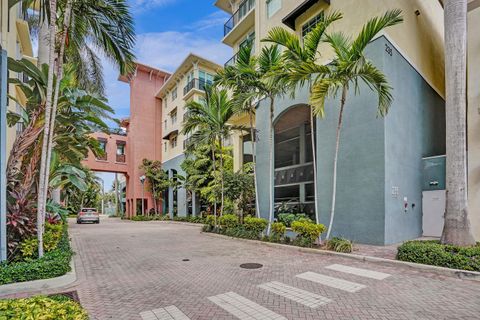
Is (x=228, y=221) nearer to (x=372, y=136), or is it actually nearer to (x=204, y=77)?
(x=372, y=136)

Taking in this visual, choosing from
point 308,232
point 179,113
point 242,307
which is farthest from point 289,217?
point 179,113

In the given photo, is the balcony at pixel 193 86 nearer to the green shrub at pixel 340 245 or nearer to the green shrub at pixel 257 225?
the green shrub at pixel 257 225

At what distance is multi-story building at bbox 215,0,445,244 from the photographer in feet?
33.9

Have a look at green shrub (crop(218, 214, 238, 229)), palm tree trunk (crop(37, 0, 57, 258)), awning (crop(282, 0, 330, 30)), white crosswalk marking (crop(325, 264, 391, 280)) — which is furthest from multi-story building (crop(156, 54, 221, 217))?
white crosswalk marking (crop(325, 264, 391, 280))

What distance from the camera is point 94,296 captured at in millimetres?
5535

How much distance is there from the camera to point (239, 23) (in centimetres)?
1945

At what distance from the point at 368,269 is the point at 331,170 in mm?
5129

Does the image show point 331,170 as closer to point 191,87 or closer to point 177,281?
point 177,281

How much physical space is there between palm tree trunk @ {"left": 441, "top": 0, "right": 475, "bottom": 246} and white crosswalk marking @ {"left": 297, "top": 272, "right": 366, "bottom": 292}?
3.33m

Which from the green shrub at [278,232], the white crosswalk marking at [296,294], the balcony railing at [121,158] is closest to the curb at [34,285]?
the white crosswalk marking at [296,294]

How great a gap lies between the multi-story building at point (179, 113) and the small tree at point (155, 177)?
76cm

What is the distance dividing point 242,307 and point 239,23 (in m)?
18.8

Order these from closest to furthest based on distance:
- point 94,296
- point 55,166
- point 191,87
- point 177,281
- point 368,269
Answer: point 94,296 → point 177,281 → point 368,269 → point 55,166 → point 191,87

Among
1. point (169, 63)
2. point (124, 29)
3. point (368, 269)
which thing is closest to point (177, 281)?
point (368, 269)
